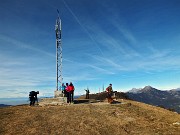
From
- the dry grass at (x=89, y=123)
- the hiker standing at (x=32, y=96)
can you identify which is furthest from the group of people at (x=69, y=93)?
Result: the dry grass at (x=89, y=123)

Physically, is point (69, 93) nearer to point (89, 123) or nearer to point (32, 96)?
point (32, 96)

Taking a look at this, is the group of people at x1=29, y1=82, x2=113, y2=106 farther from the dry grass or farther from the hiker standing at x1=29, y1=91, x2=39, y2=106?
the dry grass

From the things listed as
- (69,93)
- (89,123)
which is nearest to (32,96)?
(69,93)

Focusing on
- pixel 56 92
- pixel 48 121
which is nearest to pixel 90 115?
pixel 48 121

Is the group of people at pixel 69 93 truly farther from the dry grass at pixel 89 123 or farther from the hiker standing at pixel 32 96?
the dry grass at pixel 89 123

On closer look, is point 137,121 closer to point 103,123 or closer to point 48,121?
point 103,123

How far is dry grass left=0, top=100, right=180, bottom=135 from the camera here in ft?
59.2

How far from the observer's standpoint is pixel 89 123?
20.1 meters

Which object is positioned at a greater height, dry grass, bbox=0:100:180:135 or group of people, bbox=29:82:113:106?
group of people, bbox=29:82:113:106

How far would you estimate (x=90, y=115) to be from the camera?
74.9ft

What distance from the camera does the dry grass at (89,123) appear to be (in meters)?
18.0

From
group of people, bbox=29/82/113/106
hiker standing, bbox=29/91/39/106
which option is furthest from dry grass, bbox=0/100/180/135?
hiker standing, bbox=29/91/39/106

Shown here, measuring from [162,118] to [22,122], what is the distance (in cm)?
1336

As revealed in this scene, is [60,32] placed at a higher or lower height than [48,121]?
higher
